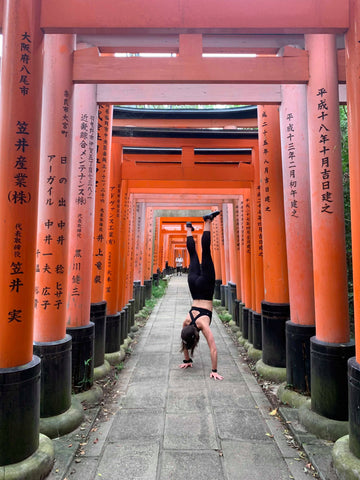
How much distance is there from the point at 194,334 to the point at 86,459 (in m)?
2.25

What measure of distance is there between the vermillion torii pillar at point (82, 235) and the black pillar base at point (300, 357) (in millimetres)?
2331

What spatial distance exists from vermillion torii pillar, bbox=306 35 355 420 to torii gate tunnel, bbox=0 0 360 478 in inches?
0.5

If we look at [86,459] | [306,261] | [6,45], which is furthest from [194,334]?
[6,45]

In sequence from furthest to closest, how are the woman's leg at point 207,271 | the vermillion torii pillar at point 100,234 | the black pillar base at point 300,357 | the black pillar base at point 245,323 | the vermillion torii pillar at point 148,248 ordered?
the vermillion torii pillar at point 148,248 → the black pillar base at point 245,323 → the woman's leg at point 207,271 → the vermillion torii pillar at point 100,234 → the black pillar base at point 300,357

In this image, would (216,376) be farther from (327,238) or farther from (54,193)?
(54,193)

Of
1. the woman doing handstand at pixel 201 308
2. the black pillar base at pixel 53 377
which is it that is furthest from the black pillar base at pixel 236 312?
the black pillar base at pixel 53 377

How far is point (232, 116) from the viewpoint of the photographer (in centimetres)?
629

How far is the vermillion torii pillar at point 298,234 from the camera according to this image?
364 centimetres

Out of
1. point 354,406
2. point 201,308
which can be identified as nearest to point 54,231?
point 201,308

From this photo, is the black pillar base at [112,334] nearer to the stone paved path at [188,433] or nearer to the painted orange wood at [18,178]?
the stone paved path at [188,433]

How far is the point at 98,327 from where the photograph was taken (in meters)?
4.50

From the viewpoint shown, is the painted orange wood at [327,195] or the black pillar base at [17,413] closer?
the black pillar base at [17,413]

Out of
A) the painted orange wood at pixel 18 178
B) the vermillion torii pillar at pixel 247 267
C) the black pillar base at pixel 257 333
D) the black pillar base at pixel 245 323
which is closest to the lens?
the painted orange wood at pixel 18 178

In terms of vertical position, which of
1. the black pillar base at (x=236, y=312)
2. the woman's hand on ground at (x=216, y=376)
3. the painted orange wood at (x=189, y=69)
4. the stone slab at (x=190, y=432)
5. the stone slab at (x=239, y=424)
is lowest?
the stone slab at (x=239, y=424)
